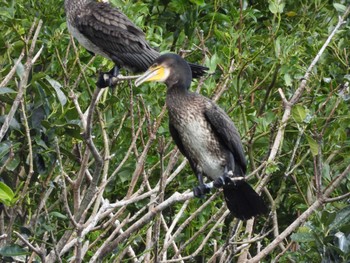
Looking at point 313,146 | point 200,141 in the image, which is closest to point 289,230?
point 313,146

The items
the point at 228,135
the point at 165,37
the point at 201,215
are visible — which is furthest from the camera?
the point at 165,37

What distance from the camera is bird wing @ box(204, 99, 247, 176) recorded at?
16.0ft

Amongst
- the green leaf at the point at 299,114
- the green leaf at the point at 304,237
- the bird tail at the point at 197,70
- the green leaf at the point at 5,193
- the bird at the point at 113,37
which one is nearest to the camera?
the green leaf at the point at 5,193

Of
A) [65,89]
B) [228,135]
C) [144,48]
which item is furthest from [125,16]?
[228,135]

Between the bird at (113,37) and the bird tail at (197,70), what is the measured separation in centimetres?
34

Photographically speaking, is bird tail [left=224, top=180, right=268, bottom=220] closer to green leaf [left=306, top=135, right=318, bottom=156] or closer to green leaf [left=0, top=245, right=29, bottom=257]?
green leaf [left=306, top=135, right=318, bottom=156]

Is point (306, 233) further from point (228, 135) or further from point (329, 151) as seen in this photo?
point (329, 151)

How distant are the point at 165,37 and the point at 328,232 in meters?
2.15

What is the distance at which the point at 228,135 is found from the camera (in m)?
4.89

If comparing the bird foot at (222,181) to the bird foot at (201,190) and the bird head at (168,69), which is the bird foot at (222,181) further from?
the bird head at (168,69)

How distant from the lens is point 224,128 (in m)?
4.87

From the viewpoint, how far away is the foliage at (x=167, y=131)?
4664 millimetres

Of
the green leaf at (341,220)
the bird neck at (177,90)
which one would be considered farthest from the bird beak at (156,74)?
the green leaf at (341,220)

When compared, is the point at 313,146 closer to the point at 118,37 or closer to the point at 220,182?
the point at 220,182
